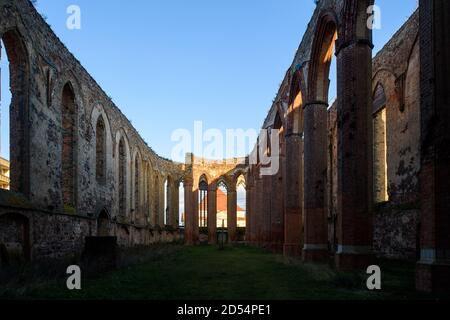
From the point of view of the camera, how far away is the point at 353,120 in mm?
11359

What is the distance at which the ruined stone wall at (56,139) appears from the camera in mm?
11727

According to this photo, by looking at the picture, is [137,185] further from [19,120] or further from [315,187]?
[19,120]

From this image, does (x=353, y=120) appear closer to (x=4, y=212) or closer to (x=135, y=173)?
Result: (x=4, y=212)

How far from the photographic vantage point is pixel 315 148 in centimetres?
1557

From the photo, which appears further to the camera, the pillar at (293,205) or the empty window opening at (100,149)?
the empty window opening at (100,149)

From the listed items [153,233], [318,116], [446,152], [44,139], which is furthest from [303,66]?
[153,233]

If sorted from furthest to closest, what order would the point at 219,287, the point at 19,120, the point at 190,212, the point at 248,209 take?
the point at 190,212
the point at 248,209
the point at 19,120
the point at 219,287

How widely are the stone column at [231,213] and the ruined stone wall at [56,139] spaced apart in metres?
17.7

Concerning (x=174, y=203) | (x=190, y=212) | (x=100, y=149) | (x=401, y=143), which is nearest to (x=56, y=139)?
(x=100, y=149)

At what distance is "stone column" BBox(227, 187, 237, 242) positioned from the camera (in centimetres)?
4197

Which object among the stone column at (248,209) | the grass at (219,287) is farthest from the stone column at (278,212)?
the grass at (219,287)

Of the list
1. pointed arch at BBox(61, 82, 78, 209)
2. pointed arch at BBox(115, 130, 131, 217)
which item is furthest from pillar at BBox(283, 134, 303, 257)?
pointed arch at BBox(115, 130, 131, 217)

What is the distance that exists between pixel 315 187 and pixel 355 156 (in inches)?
168

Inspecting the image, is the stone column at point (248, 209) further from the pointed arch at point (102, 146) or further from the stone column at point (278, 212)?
the pointed arch at point (102, 146)
